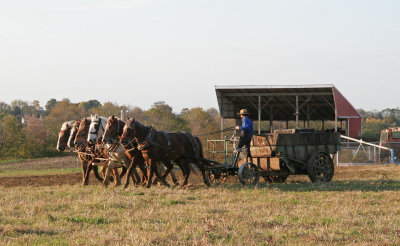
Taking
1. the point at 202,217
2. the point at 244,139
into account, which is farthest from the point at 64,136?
the point at 202,217

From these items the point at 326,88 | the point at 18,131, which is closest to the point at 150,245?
the point at 326,88

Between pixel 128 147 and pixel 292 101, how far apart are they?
23.8 m

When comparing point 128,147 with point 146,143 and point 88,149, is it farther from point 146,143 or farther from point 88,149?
point 88,149

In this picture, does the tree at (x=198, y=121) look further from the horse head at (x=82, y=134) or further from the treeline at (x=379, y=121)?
the horse head at (x=82, y=134)

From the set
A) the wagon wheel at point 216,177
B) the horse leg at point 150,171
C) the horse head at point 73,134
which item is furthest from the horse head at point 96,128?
the wagon wheel at point 216,177

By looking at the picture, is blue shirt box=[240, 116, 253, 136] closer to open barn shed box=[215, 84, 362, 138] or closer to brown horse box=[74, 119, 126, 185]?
brown horse box=[74, 119, 126, 185]

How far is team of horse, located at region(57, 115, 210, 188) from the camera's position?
43.2 ft

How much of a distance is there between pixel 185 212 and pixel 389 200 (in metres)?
4.25

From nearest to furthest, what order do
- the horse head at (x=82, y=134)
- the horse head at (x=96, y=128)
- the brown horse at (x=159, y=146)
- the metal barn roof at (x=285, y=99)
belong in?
1. the brown horse at (x=159, y=146)
2. the horse head at (x=96, y=128)
3. the horse head at (x=82, y=134)
4. the metal barn roof at (x=285, y=99)

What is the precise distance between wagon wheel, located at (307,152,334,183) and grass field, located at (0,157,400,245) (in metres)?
2.11

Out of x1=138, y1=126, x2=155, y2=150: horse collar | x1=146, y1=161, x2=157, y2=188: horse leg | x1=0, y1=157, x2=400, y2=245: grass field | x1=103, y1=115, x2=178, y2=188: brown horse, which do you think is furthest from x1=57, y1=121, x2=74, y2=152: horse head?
x1=146, y1=161, x2=157, y2=188: horse leg

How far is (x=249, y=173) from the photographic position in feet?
45.8

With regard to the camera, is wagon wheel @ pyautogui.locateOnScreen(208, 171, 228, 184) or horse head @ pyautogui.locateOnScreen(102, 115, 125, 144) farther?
wagon wheel @ pyautogui.locateOnScreen(208, 171, 228, 184)

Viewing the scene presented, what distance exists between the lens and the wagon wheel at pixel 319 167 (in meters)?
14.7
